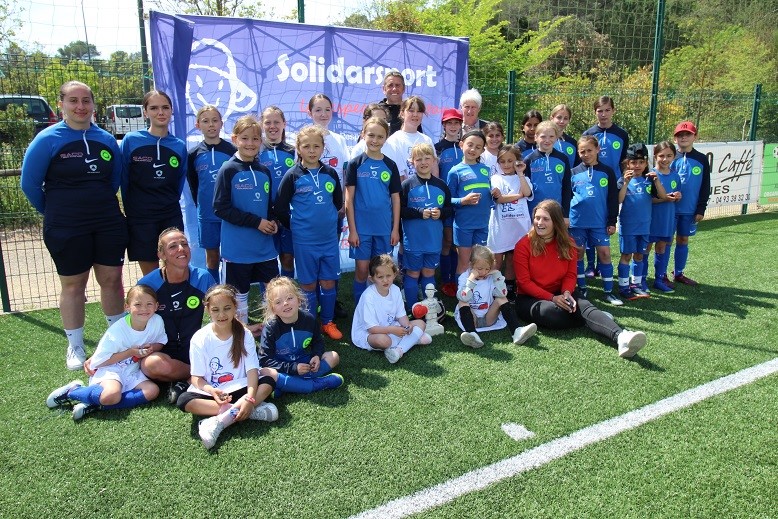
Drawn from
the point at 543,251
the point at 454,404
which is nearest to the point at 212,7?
the point at 543,251

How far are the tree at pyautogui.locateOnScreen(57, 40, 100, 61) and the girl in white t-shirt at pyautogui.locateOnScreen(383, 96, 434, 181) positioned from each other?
283 cm

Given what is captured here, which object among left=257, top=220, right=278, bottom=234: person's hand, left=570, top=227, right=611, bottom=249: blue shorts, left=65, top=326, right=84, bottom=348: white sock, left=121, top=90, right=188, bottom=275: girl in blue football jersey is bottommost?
left=65, top=326, right=84, bottom=348: white sock

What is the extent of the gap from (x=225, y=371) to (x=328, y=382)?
65 cm

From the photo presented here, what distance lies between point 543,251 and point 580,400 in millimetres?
1548

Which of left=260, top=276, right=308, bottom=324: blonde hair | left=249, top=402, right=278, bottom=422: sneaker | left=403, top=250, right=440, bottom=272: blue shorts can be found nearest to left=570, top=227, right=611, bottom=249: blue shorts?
left=403, top=250, right=440, bottom=272: blue shorts

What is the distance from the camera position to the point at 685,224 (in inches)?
232

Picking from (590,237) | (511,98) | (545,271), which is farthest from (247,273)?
(511,98)

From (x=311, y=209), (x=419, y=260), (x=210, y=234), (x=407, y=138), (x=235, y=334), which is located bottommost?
(x=235, y=334)

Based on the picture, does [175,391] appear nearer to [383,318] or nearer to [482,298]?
[383,318]

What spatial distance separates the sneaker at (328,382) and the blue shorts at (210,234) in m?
1.54

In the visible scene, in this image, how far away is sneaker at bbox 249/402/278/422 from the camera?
3154mm

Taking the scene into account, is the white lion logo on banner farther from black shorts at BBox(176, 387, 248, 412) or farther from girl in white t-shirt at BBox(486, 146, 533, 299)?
black shorts at BBox(176, 387, 248, 412)

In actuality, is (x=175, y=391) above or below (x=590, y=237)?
below

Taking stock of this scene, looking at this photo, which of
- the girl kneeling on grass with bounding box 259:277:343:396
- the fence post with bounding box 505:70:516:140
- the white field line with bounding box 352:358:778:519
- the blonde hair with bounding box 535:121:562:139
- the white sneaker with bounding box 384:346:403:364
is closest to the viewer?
the white field line with bounding box 352:358:778:519
